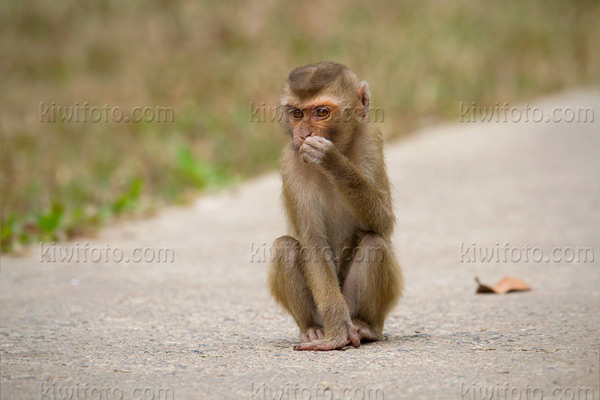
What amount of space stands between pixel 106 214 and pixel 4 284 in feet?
10.9

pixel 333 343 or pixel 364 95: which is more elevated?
pixel 364 95

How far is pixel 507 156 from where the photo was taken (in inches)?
556

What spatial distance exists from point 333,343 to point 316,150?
4.14ft

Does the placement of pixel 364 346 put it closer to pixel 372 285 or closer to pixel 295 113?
pixel 372 285

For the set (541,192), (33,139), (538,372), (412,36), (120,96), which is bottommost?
(538,372)

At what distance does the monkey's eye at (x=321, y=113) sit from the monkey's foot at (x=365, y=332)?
143 cm

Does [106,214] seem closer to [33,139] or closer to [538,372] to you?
[33,139]

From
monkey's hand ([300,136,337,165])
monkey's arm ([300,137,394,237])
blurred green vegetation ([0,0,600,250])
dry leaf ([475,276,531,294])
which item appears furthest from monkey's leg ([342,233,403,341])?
blurred green vegetation ([0,0,600,250])

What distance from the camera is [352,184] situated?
220 inches

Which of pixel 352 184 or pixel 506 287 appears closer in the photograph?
pixel 352 184

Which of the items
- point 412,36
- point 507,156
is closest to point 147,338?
point 507,156

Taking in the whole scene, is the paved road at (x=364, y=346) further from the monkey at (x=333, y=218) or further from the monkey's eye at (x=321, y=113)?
the monkey's eye at (x=321, y=113)

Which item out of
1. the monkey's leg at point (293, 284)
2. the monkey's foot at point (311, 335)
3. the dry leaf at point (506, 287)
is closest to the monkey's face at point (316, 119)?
the monkey's leg at point (293, 284)

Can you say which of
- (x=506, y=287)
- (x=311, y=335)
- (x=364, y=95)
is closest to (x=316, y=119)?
(x=364, y=95)
